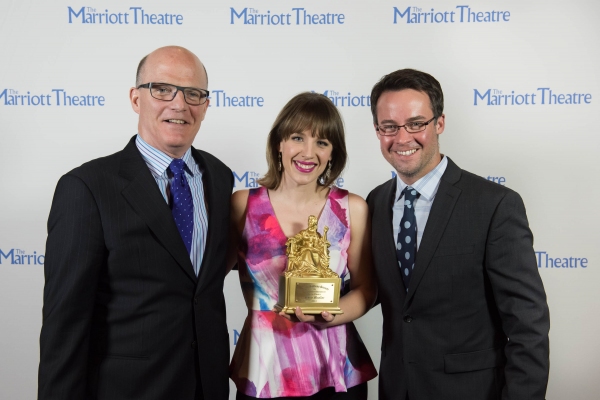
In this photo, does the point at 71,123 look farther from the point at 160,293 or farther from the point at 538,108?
the point at 538,108

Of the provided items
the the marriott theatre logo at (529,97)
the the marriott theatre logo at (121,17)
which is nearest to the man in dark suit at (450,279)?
the the marriott theatre logo at (529,97)

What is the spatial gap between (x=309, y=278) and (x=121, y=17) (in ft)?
7.73

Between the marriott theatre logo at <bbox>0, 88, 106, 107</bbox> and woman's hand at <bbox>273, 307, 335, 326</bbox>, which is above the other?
the marriott theatre logo at <bbox>0, 88, 106, 107</bbox>

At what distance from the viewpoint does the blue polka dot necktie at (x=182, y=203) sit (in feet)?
6.75

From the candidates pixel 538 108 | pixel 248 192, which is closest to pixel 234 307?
pixel 248 192

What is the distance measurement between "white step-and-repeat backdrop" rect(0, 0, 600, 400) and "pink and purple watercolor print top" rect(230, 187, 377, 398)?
1.13m

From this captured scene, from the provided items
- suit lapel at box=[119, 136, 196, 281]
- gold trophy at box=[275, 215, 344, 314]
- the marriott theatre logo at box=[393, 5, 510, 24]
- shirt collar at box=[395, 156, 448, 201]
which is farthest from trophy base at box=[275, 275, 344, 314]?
the marriott theatre logo at box=[393, 5, 510, 24]

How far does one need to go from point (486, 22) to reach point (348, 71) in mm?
919

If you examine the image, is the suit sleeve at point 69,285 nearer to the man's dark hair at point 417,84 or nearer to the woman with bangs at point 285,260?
the woman with bangs at point 285,260

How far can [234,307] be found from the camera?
369 centimetres

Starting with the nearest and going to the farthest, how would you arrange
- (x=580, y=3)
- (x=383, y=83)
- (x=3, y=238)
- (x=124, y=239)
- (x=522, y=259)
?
(x=124, y=239) → (x=522, y=259) → (x=383, y=83) → (x=580, y=3) → (x=3, y=238)

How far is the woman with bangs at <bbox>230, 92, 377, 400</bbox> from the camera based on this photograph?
2312 mm

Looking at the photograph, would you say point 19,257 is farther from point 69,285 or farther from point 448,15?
point 448,15

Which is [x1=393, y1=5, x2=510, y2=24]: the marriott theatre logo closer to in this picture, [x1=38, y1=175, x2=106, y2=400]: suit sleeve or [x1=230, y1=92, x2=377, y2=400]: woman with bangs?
[x1=230, y1=92, x2=377, y2=400]: woman with bangs
